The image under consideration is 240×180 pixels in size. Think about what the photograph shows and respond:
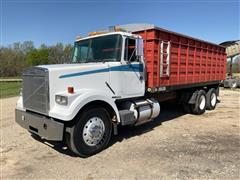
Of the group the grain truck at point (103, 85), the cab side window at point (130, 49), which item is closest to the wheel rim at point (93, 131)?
the grain truck at point (103, 85)

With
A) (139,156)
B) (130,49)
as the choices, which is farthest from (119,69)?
(139,156)

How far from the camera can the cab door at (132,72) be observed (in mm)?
5742

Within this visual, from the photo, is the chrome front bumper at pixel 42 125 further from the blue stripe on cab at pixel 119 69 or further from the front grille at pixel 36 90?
the blue stripe on cab at pixel 119 69

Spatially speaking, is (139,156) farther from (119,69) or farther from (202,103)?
(202,103)

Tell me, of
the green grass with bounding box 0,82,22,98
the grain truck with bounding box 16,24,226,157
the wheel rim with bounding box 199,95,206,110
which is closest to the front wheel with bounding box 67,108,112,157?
the grain truck with bounding box 16,24,226,157

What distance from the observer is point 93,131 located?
4934 mm

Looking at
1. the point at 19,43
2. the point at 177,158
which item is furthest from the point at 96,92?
the point at 19,43

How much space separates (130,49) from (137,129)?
254 cm

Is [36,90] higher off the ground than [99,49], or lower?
lower

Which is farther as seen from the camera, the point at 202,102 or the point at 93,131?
the point at 202,102

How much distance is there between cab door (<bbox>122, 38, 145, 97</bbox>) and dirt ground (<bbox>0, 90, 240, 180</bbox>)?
49.2 inches

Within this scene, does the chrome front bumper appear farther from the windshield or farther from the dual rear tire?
the dual rear tire

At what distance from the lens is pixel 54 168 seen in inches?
169

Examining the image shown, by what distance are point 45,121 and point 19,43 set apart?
205 ft
